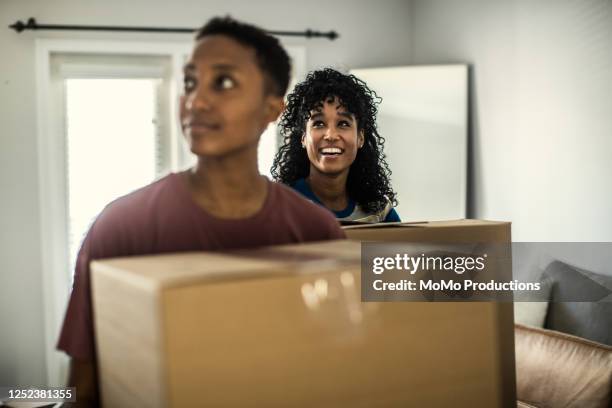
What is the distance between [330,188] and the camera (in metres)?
1.92

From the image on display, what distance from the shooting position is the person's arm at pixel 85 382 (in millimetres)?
852

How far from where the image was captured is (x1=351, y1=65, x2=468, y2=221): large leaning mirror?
338cm

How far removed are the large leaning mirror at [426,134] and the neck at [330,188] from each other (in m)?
1.59

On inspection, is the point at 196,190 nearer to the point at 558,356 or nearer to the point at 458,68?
the point at 558,356

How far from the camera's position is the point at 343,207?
6.24 feet

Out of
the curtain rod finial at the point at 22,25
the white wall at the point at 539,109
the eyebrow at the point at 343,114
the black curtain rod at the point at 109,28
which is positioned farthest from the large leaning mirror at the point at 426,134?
the curtain rod finial at the point at 22,25

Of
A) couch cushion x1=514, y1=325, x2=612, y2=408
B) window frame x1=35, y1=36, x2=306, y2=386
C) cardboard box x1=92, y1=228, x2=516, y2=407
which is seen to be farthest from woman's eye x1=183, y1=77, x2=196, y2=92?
window frame x1=35, y1=36, x2=306, y2=386

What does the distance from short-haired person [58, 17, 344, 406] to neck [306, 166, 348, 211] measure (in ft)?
3.00

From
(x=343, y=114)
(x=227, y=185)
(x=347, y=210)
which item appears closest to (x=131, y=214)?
(x=227, y=185)

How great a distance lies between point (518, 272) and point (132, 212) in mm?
2121

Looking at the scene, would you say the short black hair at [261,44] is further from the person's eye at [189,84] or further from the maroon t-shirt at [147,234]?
the maroon t-shirt at [147,234]

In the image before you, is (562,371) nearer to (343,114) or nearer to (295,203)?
(343,114)

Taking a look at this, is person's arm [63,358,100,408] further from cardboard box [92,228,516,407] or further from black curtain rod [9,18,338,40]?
black curtain rod [9,18,338,40]

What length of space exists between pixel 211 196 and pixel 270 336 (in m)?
0.25
